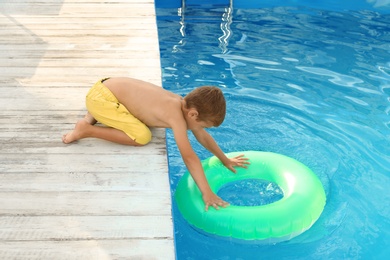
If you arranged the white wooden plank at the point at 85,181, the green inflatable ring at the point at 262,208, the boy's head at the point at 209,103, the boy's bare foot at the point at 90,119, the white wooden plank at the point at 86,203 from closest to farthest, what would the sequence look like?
the white wooden plank at the point at 86,203
the white wooden plank at the point at 85,181
the boy's head at the point at 209,103
the green inflatable ring at the point at 262,208
the boy's bare foot at the point at 90,119

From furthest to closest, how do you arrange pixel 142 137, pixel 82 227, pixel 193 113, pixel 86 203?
pixel 142 137
pixel 193 113
pixel 86 203
pixel 82 227

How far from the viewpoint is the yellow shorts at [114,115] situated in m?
2.96

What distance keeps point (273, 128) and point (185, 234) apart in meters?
1.60

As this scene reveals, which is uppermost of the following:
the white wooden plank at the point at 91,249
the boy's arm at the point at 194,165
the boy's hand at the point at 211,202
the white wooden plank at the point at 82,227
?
the white wooden plank at the point at 91,249

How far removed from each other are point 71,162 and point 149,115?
531mm

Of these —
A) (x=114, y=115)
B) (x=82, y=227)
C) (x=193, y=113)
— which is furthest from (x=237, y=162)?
(x=82, y=227)

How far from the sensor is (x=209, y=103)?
2.76 meters

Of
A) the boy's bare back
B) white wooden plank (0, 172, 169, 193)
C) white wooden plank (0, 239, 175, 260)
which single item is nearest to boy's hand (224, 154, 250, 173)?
the boy's bare back

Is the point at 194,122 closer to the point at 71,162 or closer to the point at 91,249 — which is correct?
the point at 71,162

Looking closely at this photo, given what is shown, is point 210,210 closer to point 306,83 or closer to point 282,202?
point 282,202

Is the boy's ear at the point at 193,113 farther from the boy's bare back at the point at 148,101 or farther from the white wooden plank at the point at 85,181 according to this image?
the white wooden plank at the point at 85,181

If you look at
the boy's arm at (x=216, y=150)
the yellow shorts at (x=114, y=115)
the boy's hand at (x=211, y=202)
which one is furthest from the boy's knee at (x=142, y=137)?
the boy's hand at (x=211, y=202)

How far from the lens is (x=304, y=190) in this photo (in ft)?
10.2

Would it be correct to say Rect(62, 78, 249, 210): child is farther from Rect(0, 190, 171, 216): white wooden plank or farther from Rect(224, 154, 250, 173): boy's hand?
Rect(0, 190, 171, 216): white wooden plank
